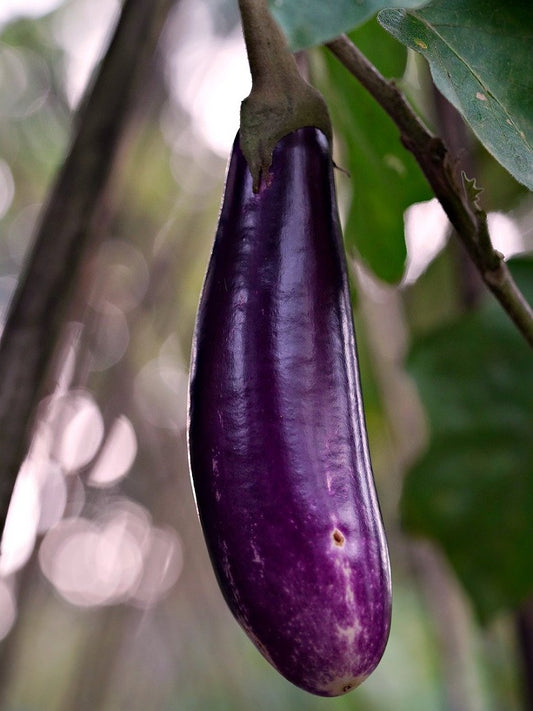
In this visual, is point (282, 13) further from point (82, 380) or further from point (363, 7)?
point (82, 380)

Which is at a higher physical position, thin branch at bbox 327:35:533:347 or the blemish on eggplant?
thin branch at bbox 327:35:533:347

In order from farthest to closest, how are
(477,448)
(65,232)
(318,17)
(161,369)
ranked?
(161,369)
(477,448)
(65,232)
(318,17)

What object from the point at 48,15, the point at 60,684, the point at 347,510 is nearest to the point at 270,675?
the point at 60,684

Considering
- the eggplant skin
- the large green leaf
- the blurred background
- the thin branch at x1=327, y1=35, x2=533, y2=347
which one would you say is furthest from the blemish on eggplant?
the large green leaf

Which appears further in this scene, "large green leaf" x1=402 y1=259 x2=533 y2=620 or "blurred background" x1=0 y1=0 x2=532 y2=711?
"blurred background" x1=0 y1=0 x2=532 y2=711

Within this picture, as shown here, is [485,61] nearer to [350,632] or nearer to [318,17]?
[318,17]

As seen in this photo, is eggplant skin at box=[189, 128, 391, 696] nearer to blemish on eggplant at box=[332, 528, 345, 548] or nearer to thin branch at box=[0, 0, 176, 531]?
blemish on eggplant at box=[332, 528, 345, 548]

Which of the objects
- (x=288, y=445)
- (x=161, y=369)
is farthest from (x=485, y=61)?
(x=161, y=369)
